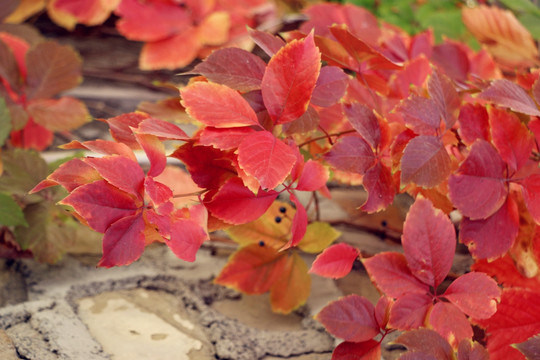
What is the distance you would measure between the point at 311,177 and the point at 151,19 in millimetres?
702

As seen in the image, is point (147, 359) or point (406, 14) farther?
point (406, 14)

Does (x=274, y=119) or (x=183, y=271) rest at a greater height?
(x=274, y=119)

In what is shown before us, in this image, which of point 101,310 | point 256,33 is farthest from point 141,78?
point 256,33

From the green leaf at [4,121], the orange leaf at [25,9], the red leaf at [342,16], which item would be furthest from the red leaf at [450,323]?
the orange leaf at [25,9]

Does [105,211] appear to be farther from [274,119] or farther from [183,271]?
[183,271]

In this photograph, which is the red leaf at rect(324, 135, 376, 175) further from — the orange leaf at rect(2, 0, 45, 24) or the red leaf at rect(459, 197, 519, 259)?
the orange leaf at rect(2, 0, 45, 24)

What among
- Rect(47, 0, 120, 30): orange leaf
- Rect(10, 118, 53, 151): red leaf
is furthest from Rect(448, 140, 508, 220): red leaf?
Rect(47, 0, 120, 30): orange leaf

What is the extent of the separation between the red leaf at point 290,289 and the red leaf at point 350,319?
0.57ft

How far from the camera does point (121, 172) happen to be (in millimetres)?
429

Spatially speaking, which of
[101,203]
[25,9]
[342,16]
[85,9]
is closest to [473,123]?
[101,203]

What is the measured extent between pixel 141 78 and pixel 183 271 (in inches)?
24.6

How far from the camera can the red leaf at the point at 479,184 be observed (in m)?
0.49

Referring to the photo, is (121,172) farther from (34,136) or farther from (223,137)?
(34,136)

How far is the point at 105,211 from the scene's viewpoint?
16.6 inches
